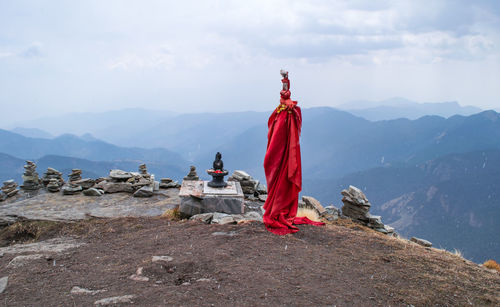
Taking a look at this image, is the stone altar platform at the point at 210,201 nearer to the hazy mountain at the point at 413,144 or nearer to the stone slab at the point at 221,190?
the stone slab at the point at 221,190

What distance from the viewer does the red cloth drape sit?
7.25 m

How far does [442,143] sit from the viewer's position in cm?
15225

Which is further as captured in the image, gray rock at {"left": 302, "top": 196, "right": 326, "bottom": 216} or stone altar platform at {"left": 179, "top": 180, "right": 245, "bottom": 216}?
gray rock at {"left": 302, "top": 196, "right": 326, "bottom": 216}

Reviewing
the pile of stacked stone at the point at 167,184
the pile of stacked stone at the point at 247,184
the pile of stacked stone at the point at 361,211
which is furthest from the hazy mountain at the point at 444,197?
the pile of stacked stone at the point at 167,184

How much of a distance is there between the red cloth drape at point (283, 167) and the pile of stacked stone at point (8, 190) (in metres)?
9.39

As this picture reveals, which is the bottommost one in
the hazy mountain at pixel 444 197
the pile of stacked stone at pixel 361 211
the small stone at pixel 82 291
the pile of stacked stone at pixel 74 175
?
the hazy mountain at pixel 444 197

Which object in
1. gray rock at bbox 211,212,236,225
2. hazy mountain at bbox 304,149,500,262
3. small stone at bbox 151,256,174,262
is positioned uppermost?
gray rock at bbox 211,212,236,225

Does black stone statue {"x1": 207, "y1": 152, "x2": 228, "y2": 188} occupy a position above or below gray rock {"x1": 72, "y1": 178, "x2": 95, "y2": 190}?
above

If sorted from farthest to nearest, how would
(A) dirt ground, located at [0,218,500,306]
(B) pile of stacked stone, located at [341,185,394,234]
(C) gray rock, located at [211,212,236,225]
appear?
(B) pile of stacked stone, located at [341,185,394,234]
(C) gray rock, located at [211,212,236,225]
(A) dirt ground, located at [0,218,500,306]

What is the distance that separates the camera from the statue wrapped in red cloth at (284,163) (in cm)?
725

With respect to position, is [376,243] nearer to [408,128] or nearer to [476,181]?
[476,181]

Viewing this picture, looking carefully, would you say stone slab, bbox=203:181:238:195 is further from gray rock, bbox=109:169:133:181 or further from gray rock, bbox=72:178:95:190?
gray rock, bbox=72:178:95:190

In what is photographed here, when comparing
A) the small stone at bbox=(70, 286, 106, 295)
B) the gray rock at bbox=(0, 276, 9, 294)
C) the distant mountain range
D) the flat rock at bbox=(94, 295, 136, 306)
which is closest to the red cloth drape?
the flat rock at bbox=(94, 295, 136, 306)

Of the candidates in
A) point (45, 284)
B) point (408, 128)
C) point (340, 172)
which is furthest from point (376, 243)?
point (408, 128)
